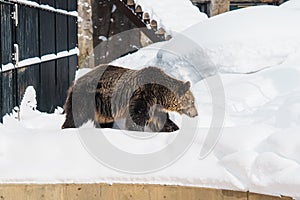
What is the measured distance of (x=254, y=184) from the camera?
3.00 m

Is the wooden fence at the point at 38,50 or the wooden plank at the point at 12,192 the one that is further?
the wooden fence at the point at 38,50

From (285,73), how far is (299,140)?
4.59 metres

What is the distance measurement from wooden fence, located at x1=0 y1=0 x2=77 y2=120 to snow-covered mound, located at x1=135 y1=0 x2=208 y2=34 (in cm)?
282

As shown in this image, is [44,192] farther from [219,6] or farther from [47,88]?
[219,6]

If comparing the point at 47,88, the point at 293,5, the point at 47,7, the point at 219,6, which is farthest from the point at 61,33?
the point at 219,6

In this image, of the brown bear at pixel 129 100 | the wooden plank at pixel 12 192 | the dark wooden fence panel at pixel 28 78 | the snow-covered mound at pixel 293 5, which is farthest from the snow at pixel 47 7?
the wooden plank at pixel 12 192

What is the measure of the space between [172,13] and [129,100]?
347 inches

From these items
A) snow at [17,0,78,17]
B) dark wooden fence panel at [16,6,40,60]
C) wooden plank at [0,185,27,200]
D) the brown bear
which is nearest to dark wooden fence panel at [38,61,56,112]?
dark wooden fence panel at [16,6,40,60]

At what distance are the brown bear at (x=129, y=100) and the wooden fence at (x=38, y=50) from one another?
863 millimetres

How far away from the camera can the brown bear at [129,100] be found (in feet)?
18.5

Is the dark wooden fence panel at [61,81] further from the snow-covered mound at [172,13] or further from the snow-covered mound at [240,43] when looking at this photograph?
the snow-covered mound at [172,13]

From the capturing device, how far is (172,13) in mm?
14227

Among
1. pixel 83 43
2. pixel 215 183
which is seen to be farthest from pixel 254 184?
pixel 83 43

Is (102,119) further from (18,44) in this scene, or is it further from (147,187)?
(147,187)
